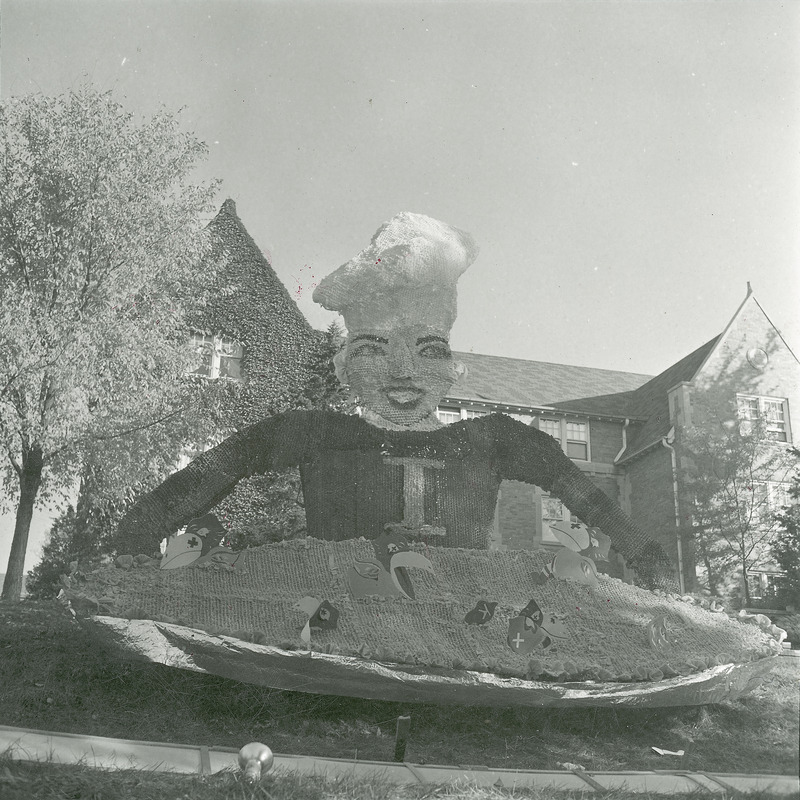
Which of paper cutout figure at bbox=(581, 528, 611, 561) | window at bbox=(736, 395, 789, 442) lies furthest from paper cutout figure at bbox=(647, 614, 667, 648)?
window at bbox=(736, 395, 789, 442)

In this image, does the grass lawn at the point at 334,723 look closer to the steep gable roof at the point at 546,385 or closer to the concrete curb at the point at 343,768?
the concrete curb at the point at 343,768

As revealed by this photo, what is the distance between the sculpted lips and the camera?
3.51 meters

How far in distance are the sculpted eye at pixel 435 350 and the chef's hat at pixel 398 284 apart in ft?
0.25

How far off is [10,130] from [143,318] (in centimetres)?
179

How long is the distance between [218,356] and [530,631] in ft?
16.7

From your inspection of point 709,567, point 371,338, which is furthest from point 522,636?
point 709,567

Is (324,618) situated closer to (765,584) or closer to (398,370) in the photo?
(398,370)

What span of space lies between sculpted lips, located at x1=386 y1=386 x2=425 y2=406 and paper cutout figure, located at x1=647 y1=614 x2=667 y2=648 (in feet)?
4.30

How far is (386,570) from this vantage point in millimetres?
2814

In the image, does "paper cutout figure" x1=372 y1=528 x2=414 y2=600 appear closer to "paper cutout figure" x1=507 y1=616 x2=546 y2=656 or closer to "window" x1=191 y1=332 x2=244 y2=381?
"paper cutout figure" x1=507 y1=616 x2=546 y2=656

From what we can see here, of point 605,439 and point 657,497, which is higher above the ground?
point 605,439

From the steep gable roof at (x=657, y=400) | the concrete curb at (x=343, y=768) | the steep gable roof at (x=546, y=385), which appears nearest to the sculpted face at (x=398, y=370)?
the concrete curb at (x=343, y=768)

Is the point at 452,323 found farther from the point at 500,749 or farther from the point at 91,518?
the point at 91,518

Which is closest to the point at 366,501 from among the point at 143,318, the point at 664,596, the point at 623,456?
the point at 664,596
